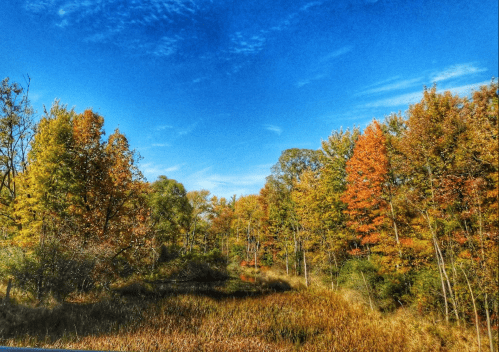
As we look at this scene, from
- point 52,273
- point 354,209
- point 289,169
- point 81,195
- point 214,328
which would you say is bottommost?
point 214,328

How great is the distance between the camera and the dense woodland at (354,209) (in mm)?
4828

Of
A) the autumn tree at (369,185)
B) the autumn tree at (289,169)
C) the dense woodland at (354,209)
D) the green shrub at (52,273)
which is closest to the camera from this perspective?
the dense woodland at (354,209)

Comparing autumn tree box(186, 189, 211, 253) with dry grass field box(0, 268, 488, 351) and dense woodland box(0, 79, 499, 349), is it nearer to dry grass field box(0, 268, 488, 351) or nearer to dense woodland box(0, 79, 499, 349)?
dense woodland box(0, 79, 499, 349)

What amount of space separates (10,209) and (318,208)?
1892cm

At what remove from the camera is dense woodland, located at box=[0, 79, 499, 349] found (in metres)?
4.83

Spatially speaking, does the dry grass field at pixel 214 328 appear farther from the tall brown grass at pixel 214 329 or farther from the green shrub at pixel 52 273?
the green shrub at pixel 52 273

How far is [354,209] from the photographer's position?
18047 millimetres

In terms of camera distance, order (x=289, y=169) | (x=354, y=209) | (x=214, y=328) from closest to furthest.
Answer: (x=214, y=328), (x=354, y=209), (x=289, y=169)

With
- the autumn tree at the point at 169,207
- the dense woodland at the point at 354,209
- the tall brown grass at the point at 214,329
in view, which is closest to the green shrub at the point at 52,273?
the dense woodland at the point at 354,209

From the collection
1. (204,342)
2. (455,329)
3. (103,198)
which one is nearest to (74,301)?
(103,198)

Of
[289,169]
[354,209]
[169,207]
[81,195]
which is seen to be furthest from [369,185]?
[169,207]

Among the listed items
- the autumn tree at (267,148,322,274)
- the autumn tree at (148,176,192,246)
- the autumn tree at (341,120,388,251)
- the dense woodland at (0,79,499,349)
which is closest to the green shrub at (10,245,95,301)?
the dense woodland at (0,79,499,349)

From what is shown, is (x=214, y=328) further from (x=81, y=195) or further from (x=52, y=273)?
(x=81, y=195)

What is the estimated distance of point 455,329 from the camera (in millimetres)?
6547
